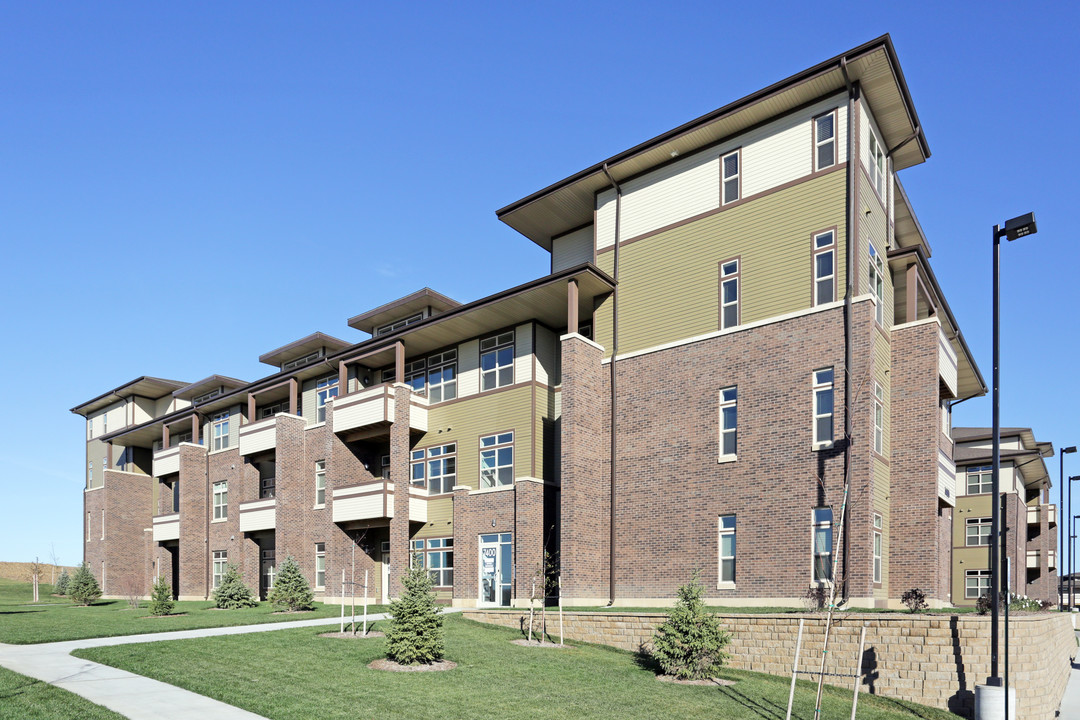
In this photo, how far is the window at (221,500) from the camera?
156 ft

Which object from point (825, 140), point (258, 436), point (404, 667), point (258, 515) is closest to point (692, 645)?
point (404, 667)

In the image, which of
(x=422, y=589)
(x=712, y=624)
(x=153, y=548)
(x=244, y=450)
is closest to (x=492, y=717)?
(x=422, y=589)

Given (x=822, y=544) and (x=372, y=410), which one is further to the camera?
(x=372, y=410)

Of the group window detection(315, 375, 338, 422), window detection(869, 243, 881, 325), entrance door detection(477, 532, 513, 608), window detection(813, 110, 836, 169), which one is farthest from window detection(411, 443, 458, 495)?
window detection(813, 110, 836, 169)

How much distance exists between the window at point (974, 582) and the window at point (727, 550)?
92.5ft

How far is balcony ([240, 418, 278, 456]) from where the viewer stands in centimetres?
4322

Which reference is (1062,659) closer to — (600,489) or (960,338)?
(960,338)

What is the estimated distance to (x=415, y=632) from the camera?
18.3m

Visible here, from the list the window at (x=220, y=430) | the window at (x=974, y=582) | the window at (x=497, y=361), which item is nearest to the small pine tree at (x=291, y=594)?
the window at (x=497, y=361)

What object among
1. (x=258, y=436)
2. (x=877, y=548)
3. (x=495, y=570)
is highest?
(x=258, y=436)

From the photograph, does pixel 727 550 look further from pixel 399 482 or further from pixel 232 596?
pixel 232 596

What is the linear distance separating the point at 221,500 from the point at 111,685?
3492cm

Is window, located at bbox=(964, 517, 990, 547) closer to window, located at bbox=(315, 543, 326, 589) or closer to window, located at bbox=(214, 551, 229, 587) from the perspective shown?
window, located at bbox=(315, 543, 326, 589)

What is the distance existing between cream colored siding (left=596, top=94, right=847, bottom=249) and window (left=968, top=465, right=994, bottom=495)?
3105cm
